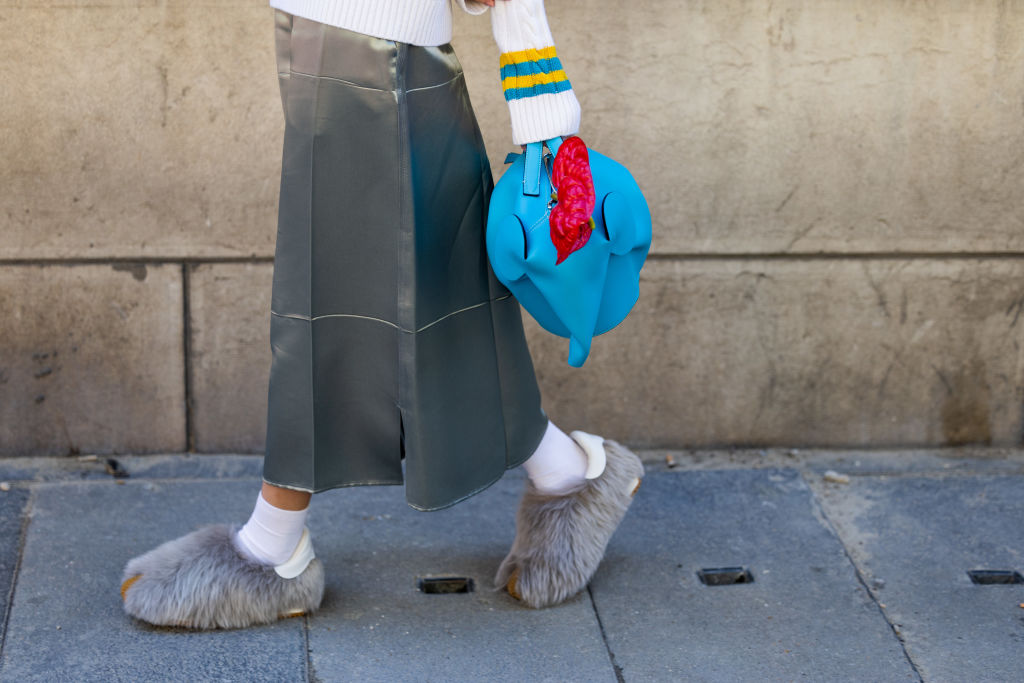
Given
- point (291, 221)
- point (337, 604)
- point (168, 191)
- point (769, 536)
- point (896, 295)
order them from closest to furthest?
1. point (291, 221)
2. point (337, 604)
3. point (769, 536)
4. point (168, 191)
5. point (896, 295)

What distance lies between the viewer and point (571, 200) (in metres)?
2.45

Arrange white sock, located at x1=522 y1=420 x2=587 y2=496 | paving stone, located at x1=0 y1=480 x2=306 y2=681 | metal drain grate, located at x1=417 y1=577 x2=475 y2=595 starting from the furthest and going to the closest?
1. metal drain grate, located at x1=417 y1=577 x2=475 y2=595
2. white sock, located at x1=522 y1=420 x2=587 y2=496
3. paving stone, located at x1=0 y1=480 x2=306 y2=681

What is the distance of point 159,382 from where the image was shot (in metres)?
3.85

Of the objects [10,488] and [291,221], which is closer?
[291,221]

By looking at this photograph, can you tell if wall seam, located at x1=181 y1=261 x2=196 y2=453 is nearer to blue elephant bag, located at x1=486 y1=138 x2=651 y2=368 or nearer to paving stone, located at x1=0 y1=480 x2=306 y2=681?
paving stone, located at x1=0 y1=480 x2=306 y2=681

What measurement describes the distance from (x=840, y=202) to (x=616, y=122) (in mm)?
780

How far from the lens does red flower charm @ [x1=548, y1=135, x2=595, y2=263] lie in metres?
2.45

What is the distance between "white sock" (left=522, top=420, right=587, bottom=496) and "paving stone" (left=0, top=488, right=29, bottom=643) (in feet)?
4.41

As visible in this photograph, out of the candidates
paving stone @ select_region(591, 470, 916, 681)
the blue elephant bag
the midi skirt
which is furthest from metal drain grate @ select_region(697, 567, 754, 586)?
the blue elephant bag

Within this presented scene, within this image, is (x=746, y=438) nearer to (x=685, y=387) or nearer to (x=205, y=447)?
(x=685, y=387)

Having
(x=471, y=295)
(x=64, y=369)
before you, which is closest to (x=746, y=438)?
(x=471, y=295)

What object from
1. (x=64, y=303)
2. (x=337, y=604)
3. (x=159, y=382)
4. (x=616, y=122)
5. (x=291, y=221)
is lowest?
(x=337, y=604)

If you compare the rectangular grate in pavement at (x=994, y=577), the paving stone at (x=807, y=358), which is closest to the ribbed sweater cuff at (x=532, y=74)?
the paving stone at (x=807, y=358)

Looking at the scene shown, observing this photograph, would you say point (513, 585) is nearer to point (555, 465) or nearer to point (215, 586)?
point (555, 465)
